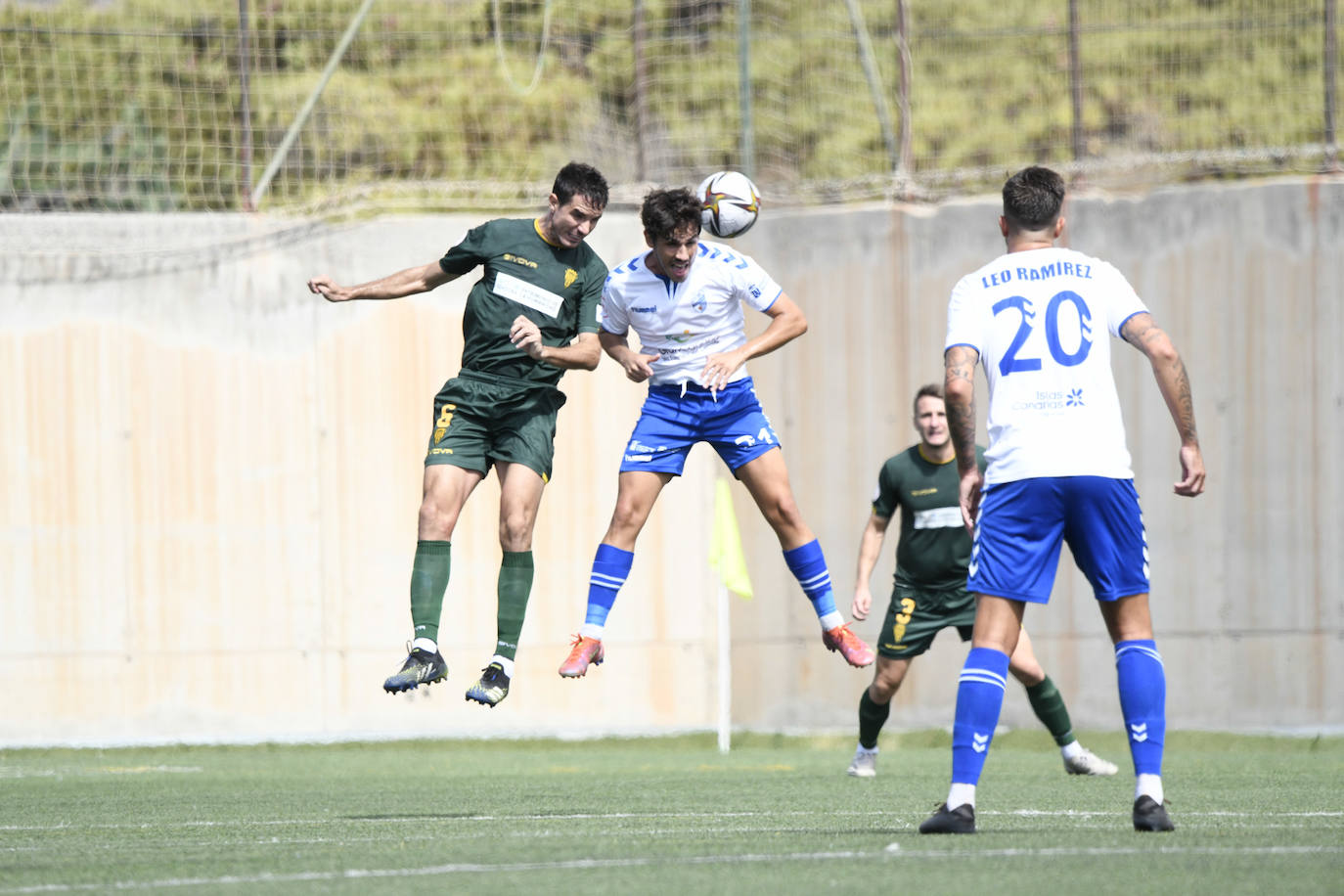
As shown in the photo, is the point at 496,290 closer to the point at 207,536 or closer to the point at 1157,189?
the point at 207,536

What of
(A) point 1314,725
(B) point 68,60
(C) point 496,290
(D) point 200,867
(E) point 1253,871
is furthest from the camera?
(B) point 68,60

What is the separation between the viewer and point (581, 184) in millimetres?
7711

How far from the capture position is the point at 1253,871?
4590 mm

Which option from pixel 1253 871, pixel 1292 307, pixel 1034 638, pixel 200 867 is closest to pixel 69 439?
pixel 1034 638

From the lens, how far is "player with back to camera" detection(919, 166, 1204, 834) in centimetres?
543

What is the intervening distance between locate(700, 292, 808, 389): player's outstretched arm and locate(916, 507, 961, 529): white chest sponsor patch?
9.04 ft

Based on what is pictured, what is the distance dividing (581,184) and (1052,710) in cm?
449

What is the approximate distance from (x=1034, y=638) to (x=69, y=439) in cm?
830

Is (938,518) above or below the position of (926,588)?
above

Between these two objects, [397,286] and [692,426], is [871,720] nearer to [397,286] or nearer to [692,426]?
[692,426]

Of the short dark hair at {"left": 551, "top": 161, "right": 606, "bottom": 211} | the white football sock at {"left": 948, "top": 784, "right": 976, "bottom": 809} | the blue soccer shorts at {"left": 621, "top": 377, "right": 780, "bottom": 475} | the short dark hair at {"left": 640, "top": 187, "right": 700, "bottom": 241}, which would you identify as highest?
the short dark hair at {"left": 551, "top": 161, "right": 606, "bottom": 211}

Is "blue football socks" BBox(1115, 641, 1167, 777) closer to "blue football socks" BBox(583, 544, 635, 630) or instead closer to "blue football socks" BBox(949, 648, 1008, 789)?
"blue football socks" BBox(949, 648, 1008, 789)

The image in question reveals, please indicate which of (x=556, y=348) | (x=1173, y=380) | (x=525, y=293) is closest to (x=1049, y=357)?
(x=1173, y=380)

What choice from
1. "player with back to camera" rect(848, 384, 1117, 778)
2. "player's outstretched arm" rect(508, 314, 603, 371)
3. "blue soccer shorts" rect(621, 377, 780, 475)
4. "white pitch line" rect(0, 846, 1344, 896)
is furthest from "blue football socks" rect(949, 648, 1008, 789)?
"player with back to camera" rect(848, 384, 1117, 778)
